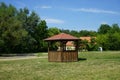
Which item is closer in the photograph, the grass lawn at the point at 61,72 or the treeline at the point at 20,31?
the grass lawn at the point at 61,72

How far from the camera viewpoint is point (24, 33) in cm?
5697

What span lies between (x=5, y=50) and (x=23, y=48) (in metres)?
7.94

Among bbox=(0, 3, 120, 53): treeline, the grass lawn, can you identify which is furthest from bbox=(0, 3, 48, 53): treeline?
the grass lawn

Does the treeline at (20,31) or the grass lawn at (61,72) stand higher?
the treeline at (20,31)

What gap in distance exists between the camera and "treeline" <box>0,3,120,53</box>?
172 ft

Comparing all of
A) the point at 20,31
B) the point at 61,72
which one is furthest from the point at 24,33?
the point at 61,72

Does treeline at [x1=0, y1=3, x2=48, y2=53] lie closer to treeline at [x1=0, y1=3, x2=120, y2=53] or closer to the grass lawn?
treeline at [x1=0, y1=3, x2=120, y2=53]

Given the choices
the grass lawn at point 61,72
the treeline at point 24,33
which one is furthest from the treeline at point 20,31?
the grass lawn at point 61,72

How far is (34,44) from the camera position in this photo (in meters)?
77.1

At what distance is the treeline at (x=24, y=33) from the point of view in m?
52.5

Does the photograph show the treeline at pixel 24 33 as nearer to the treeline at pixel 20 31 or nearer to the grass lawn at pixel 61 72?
the treeline at pixel 20 31

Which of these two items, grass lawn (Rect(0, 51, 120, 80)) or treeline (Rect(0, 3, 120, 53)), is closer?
grass lawn (Rect(0, 51, 120, 80))

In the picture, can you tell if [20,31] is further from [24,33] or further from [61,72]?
[61,72]

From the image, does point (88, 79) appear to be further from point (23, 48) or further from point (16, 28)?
point (23, 48)
